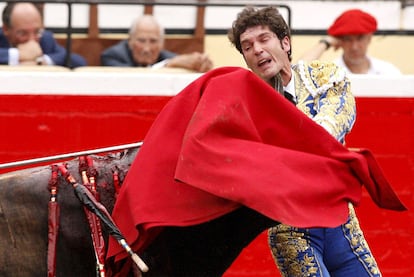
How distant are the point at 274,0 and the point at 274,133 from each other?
388cm

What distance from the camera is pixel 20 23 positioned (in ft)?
19.0

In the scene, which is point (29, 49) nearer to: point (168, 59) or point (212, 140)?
point (168, 59)

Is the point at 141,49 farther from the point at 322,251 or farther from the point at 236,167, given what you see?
the point at 236,167

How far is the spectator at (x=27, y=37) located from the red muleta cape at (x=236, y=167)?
8.98ft

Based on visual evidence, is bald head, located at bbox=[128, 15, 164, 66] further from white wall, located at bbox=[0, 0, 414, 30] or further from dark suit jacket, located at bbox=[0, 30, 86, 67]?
white wall, located at bbox=[0, 0, 414, 30]

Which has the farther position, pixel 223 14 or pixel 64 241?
pixel 223 14

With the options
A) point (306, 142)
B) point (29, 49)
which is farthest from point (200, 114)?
point (29, 49)

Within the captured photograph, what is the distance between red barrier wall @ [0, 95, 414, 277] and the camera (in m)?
5.19

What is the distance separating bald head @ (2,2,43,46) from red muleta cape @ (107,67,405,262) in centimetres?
282

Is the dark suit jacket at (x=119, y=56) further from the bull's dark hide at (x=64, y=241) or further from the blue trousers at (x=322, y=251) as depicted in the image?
the bull's dark hide at (x=64, y=241)

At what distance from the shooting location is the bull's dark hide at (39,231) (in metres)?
3.22

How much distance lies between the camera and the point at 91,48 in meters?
6.48

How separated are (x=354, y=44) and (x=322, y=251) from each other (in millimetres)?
2904

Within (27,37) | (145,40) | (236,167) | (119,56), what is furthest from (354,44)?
(236,167)
